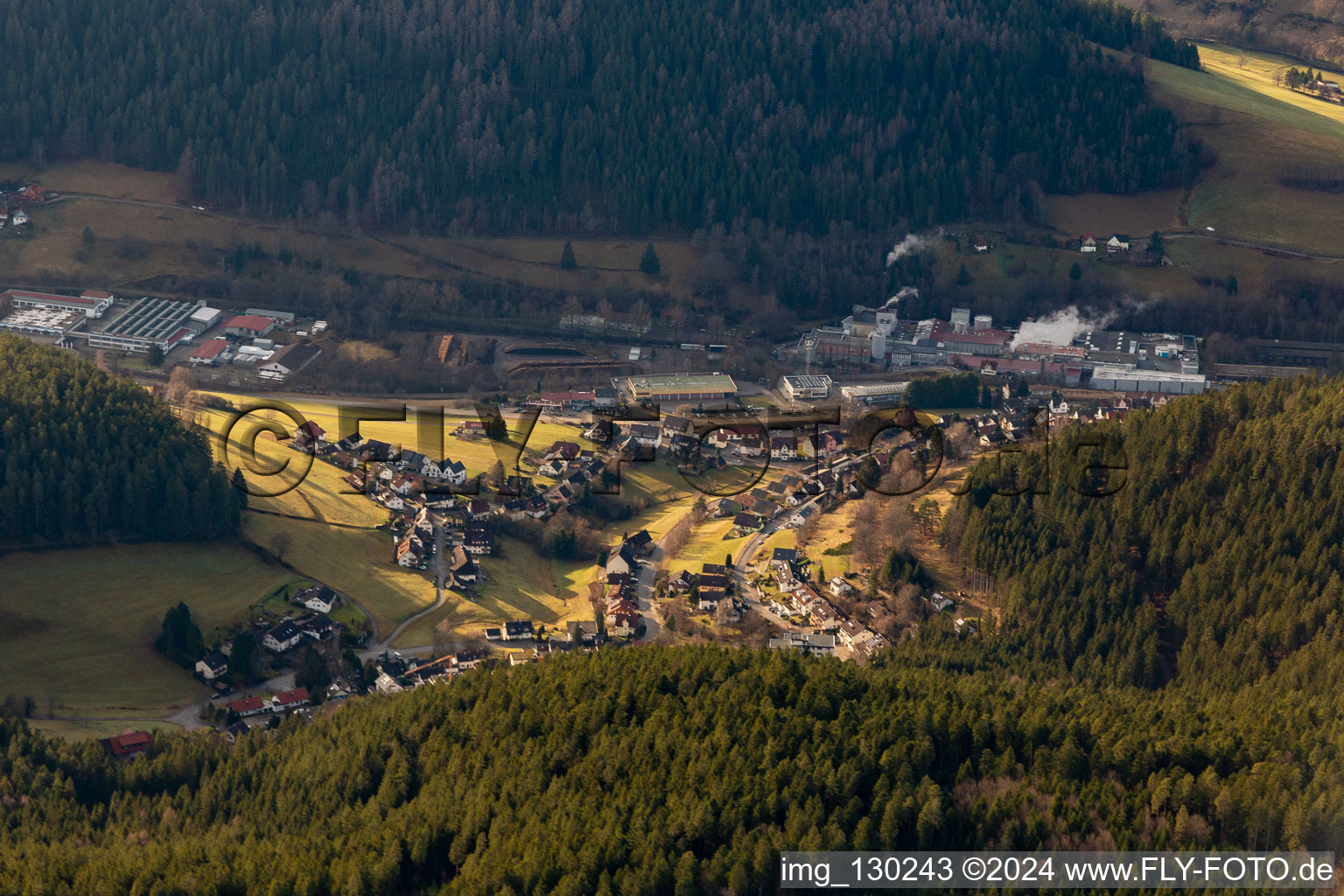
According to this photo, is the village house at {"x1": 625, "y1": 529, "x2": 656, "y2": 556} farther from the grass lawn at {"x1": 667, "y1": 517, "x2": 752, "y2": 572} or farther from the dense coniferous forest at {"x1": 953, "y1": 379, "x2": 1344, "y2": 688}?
the dense coniferous forest at {"x1": 953, "y1": 379, "x2": 1344, "y2": 688}

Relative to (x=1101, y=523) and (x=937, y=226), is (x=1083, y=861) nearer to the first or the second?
(x=1101, y=523)

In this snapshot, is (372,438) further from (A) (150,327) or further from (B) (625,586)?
(A) (150,327)

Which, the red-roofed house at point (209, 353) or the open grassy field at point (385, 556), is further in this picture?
the red-roofed house at point (209, 353)

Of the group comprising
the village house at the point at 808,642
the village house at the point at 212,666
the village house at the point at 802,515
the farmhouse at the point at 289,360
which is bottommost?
the village house at the point at 212,666

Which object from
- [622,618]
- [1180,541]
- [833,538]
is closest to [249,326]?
[622,618]

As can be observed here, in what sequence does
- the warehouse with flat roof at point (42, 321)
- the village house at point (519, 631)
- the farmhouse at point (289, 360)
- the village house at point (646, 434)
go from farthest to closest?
the warehouse with flat roof at point (42, 321), the farmhouse at point (289, 360), the village house at point (646, 434), the village house at point (519, 631)

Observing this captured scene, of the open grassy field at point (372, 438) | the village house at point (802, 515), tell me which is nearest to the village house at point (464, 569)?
the open grassy field at point (372, 438)

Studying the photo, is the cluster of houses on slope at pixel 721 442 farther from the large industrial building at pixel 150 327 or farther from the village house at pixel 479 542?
the large industrial building at pixel 150 327
